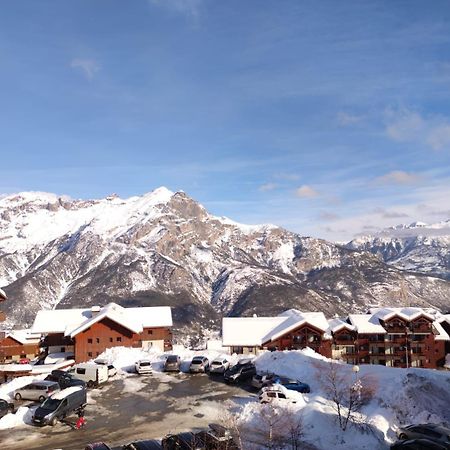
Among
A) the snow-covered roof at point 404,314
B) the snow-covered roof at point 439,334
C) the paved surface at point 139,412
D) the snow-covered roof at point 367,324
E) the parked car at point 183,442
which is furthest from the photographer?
the snow-covered roof at point 439,334

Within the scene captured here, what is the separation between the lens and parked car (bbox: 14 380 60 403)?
4072 cm

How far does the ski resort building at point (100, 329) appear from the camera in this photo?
246ft

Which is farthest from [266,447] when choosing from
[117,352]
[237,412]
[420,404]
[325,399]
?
[117,352]

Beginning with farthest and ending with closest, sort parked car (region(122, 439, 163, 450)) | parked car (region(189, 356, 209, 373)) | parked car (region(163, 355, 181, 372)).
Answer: parked car (region(163, 355, 181, 372)) < parked car (region(189, 356, 209, 373)) < parked car (region(122, 439, 163, 450))

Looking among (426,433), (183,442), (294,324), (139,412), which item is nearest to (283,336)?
(294,324)

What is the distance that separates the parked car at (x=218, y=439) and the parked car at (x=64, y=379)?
1703 cm

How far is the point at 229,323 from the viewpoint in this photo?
86.0 meters

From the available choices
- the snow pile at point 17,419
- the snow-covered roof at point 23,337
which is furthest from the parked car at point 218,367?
the snow-covered roof at point 23,337

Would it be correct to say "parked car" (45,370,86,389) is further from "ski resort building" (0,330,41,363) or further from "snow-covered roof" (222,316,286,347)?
"ski resort building" (0,330,41,363)

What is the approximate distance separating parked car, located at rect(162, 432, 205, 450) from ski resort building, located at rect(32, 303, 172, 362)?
43.6 m

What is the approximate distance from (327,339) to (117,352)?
39366 mm

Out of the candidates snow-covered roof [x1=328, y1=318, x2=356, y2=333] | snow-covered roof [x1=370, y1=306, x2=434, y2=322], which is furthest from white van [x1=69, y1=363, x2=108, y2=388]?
snow-covered roof [x1=370, y1=306, x2=434, y2=322]

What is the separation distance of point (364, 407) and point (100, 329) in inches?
1940

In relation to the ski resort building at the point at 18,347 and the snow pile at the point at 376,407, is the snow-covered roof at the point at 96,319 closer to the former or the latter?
the ski resort building at the point at 18,347
